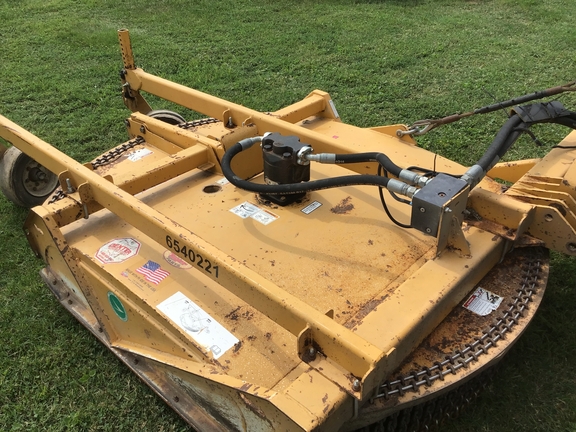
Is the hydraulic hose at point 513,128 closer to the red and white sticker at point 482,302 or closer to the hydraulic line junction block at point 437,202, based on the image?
the hydraulic line junction block at point 437,202

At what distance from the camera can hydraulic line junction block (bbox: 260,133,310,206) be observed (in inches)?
86.5

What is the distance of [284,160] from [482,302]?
0.96 m

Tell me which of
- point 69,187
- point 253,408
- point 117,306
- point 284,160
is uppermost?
point 284,160

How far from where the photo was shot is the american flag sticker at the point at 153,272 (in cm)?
205

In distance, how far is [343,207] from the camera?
2.40 meters

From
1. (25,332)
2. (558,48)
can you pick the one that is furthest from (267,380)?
(558,48)

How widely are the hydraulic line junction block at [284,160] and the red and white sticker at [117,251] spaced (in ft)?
2.14

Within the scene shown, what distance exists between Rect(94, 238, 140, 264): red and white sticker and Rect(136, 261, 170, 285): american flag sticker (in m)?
0.10

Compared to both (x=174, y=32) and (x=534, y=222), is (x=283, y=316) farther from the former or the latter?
(x=174, y=32)

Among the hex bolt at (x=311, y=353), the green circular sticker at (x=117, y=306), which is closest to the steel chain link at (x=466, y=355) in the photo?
the hex bolt at (x=311, y=353)

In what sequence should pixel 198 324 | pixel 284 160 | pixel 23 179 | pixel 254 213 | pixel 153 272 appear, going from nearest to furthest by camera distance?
pixel 198 324
pixel 153 272
pixel 284 160
pixel 254 213
pixel 23 179

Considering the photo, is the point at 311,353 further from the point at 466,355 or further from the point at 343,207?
the point at 343,207

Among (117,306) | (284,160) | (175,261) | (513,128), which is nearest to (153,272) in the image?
(175,261)

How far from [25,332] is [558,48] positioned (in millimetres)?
5766
